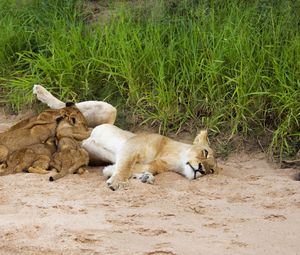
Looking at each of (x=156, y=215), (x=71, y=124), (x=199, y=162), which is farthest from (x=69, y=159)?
(x=156, y=215)

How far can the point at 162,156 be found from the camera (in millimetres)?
6457

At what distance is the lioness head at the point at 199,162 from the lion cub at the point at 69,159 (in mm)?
844

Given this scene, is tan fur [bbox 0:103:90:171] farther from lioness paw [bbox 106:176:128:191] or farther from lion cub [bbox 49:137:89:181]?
lioness paw [bbox 106:176:128:191]

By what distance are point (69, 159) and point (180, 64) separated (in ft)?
5.78

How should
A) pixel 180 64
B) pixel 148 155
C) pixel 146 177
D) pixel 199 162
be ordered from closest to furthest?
1. pixel 146 177
2. pixel 199 162
3. pixel 148 155
4. pixel 180 64

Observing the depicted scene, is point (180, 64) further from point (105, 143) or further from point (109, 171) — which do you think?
point (109, 171)

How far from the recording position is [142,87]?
7.55 meters

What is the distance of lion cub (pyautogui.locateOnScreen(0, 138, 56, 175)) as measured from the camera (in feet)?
20.7

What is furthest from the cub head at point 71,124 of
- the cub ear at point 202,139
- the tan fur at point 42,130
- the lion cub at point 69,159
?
the cub ear at point 202,139

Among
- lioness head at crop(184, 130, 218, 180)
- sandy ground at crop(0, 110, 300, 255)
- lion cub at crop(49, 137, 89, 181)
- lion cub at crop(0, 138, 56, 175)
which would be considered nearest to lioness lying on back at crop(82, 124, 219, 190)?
lioness head at crop(184, 130, 218, 180)

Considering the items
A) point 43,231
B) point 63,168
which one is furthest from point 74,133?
point 43,231

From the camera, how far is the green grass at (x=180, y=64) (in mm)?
7027

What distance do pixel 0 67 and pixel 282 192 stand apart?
4.10 metres

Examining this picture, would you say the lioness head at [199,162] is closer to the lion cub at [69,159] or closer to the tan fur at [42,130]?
the lion cub at [69,159]
